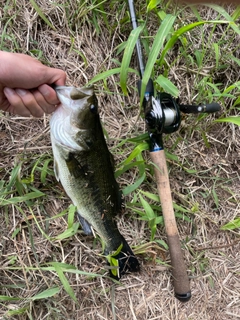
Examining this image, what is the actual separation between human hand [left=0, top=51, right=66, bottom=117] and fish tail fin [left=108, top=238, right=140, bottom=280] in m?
0.98

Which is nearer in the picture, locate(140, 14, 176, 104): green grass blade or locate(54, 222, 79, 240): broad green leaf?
locate(140, 14, 176, 104): green grass blade

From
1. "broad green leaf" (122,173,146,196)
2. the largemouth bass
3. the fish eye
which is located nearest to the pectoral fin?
the largemouth bass

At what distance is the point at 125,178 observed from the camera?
2316 mm

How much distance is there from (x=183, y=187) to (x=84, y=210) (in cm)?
83

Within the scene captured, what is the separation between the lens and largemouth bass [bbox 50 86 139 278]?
172 centimetres

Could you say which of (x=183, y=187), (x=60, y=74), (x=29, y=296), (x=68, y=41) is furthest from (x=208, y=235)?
(x=68, y=41)

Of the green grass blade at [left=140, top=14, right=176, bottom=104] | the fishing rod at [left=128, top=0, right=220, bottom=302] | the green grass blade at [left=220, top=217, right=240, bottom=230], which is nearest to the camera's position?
the green grass blade at [left=140, top=14, right=176, bottom=104]

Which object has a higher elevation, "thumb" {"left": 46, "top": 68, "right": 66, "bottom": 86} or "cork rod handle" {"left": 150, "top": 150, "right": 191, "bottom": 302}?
"thumb" {"left": 46, "top": 68, "right": 66, "bottom": 86}

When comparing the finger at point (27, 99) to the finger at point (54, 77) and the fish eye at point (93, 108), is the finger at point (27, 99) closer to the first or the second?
the finger at point (54, 77)

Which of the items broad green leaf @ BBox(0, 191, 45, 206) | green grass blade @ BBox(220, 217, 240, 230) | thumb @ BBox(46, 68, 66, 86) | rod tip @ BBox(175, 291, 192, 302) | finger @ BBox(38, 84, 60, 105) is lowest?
rod tip @ BBox(175, 291, 192, 302)

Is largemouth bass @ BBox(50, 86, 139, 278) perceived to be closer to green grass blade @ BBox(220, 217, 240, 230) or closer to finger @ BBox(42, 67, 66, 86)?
finger @ BBox(42, 67, 66, 86)

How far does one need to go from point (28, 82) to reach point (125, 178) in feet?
3.11

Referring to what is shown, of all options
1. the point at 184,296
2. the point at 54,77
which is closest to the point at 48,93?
the point at 54,77

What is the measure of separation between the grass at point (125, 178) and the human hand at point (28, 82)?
1.23 ft
